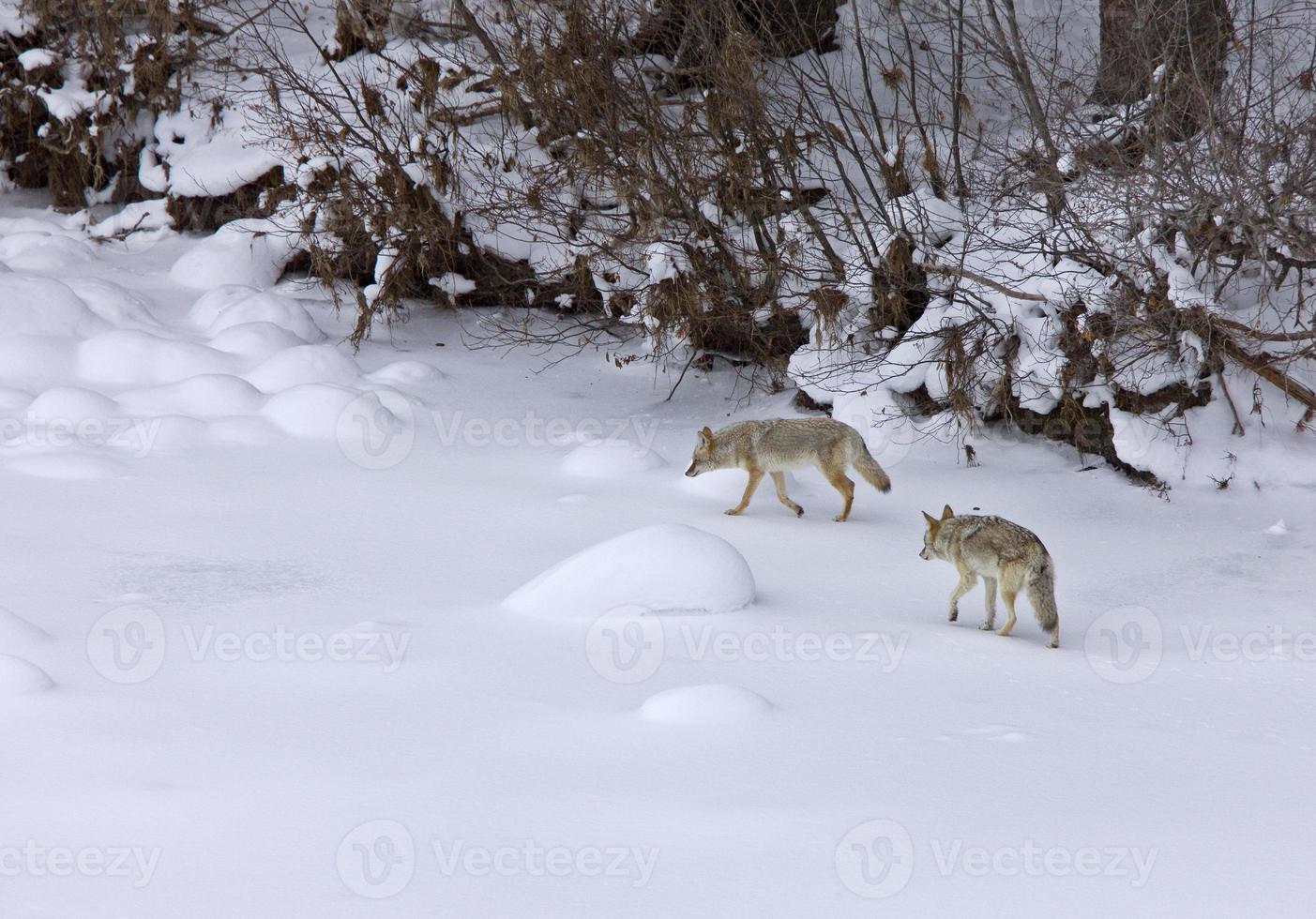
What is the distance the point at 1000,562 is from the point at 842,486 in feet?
8.46

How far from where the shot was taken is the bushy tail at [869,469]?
9608mm

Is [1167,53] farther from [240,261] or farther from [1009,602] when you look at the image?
[240,261]

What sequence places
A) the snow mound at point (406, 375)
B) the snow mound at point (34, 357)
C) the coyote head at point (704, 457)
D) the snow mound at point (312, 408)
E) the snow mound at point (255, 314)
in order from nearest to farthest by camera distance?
1. the coyote head at point (704, 457)
2. the snow mound at point (312, 408)
3. the snow mound at point (34, 357)
4. the snow mound at point (406, 375)
5. the snow mound at point (255, 314)

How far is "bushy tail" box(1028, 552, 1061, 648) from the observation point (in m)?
7.09

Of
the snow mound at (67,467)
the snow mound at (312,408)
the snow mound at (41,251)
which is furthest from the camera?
the snow mound at (41,251)

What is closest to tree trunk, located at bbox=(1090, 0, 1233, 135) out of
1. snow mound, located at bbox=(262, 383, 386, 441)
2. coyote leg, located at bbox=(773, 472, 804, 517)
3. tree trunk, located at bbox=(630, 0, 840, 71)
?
tree trunk, located at bbox=(630, 0, 840, 71)

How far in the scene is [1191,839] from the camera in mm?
4594

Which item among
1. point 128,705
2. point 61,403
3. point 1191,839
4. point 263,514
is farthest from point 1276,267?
point 61,403

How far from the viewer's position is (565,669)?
6.31 meters

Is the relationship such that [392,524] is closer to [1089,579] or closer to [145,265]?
[1089,579]

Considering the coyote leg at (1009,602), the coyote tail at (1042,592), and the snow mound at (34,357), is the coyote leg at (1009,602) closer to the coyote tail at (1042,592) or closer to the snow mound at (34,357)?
the coyote tail at (1042,592)

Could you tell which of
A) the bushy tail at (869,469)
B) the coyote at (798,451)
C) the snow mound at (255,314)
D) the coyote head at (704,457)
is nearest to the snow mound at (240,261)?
the snow mound at (255,314)

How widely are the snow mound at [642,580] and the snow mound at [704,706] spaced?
1379mm

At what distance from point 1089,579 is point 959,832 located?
4.52 m
